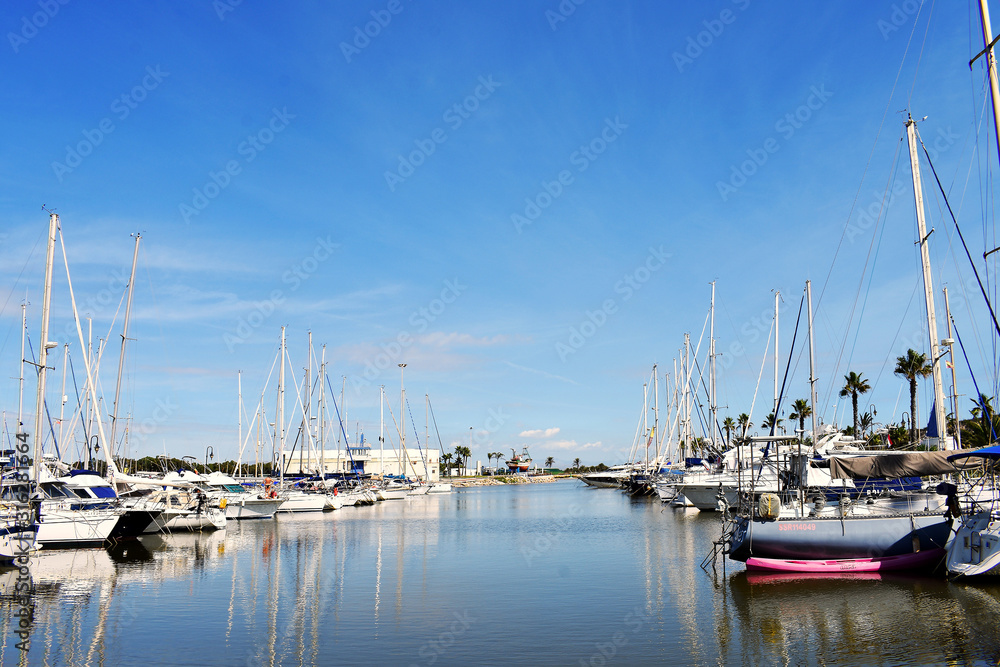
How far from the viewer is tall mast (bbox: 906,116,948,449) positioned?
2734 centimetres

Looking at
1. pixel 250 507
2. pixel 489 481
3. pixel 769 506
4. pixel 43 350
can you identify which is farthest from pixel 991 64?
pixel 489 481

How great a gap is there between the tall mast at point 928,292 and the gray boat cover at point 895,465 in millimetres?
1743

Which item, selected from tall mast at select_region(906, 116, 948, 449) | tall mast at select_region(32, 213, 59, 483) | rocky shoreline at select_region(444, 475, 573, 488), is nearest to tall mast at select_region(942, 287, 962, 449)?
tall mast at select_region(906, 116, 948, 449)

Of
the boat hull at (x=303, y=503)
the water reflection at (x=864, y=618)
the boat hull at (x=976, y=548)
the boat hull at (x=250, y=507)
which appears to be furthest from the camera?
the boat hull at (x=303, y=503)

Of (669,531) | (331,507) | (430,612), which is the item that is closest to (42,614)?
(430,612)

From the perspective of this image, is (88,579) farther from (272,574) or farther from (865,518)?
(865,518)

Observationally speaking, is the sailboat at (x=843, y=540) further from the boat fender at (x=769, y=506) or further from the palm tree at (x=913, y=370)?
the palm tree at (x=913, y=370)

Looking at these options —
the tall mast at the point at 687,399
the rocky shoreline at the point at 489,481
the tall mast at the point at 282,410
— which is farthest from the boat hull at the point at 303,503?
the rocky shoreline at the point at 489,481

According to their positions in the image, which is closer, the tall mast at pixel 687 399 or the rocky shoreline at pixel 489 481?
the tall mast at pixel 687 399

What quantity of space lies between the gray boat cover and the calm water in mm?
4469

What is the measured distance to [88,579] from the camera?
25.1 m

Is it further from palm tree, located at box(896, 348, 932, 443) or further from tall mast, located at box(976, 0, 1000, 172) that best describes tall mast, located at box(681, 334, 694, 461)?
tall mast, located at box(976, 0, 1000, 172)

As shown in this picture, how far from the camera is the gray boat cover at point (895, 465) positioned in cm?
2561

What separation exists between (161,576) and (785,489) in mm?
22730
